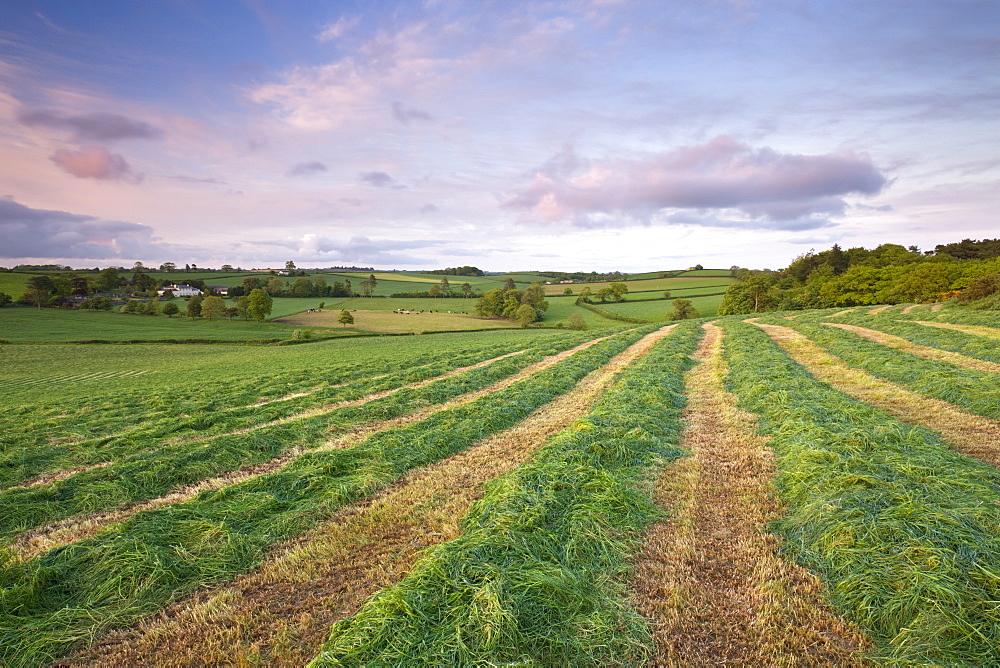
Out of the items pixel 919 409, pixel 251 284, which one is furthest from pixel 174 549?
pixel 251 284

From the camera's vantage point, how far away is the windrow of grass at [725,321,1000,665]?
11.9 feet

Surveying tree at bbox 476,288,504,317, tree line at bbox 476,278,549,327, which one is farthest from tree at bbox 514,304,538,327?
tree at bbox 476,288,504,317

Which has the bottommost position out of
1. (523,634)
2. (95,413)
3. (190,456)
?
(95,413)

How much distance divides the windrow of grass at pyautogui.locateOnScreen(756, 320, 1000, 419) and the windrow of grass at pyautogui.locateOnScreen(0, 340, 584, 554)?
15109 millimetres

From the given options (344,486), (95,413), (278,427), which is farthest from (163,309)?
(344,486)

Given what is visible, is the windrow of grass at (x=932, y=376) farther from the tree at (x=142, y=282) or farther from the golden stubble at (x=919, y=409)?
the tree at (x=142, y=282)

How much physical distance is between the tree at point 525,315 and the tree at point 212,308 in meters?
57.6

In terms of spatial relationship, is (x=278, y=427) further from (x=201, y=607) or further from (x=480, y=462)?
(x=201, y=607)

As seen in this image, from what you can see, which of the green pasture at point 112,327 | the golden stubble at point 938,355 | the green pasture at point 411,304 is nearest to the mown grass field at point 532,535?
the golden stubble at point 938,355

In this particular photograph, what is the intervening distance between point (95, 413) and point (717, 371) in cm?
2496

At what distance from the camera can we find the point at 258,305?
78.4 meters

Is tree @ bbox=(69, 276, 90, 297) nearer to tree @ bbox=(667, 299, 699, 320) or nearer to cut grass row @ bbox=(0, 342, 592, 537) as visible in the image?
cut grass row @ bbox=(0, 342, 592, 537)

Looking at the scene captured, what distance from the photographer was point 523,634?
376 centimetres

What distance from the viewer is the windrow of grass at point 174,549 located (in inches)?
173
